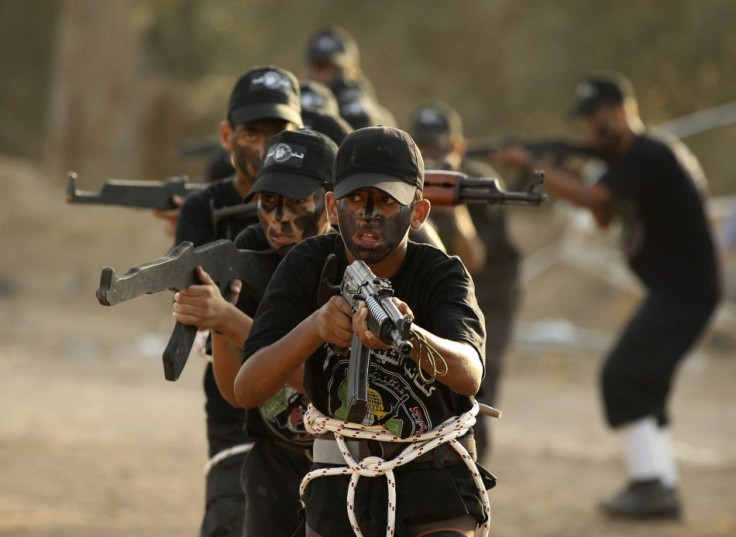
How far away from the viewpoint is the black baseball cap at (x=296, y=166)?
467 cm

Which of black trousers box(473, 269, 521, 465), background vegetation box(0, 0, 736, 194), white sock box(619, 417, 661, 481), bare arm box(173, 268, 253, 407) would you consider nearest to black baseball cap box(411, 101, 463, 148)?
black trousers box(473, 269, 521, 465)

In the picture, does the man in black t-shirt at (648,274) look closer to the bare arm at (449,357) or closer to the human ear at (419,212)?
the human ear at (419,212)

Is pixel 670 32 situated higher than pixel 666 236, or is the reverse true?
pixel 670 32

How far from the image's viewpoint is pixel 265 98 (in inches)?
214

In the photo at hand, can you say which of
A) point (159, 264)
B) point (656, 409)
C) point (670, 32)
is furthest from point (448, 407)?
point (670, 32)

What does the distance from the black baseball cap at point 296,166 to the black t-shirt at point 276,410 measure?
0.21 meters

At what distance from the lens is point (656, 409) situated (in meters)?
9.14

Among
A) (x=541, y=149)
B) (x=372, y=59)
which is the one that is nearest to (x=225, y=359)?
(x=541, y=149)

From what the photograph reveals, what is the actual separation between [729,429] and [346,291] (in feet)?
31.5

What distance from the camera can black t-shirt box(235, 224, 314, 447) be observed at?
4848 mm

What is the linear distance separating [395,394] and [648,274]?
5653mm

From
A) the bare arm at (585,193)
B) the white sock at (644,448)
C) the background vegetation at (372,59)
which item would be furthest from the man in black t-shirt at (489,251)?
the background vegetation at (372,59)

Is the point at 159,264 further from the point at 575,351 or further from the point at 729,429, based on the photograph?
the point at 575,351

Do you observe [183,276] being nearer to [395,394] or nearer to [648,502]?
[395,394]
